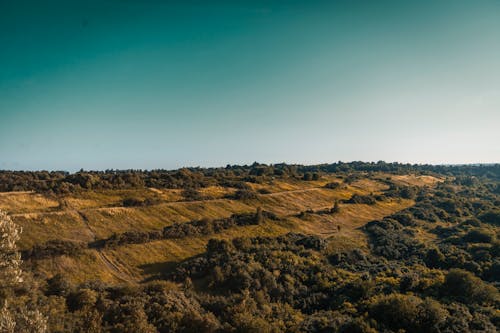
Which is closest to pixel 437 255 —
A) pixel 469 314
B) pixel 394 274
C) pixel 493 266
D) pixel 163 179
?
pixel 493 266

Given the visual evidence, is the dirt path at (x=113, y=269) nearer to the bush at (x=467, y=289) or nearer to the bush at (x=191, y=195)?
the bush at (x=191, y=195)

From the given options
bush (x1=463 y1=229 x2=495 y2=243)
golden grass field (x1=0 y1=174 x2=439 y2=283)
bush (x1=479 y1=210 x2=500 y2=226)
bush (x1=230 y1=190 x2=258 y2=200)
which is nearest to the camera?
golden grass field (x1=0 y1=174 x2=439 y2=283)

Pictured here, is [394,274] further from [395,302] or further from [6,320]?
[6,320]

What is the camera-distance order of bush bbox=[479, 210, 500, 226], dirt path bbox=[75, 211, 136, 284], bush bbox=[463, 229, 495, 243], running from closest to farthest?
dirt path bbox=[75, 211, 136, 284] → bush bbox=[463, 229, 495, 243] → bush bbox=[479, 210, 500, 226]

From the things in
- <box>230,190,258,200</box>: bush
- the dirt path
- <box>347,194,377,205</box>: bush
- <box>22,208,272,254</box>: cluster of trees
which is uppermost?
<box>230,190,258,200</box>: bush

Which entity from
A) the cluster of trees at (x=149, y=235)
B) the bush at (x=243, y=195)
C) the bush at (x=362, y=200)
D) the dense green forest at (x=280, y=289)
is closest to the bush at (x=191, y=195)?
the bush at (x=243, y=195)

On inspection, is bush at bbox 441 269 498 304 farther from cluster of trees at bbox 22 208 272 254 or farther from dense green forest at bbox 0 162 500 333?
cluster of trees at bbox 22 208 272 254

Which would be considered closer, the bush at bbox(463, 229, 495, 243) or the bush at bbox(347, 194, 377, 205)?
the bush at bbox(463, 229, 495, 243)

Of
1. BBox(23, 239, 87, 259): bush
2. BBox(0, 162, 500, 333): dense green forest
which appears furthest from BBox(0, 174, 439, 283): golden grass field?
BBox(0, 162, 500, 333): dense green forest

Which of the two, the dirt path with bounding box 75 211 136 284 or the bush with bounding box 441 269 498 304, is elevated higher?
the bush with bounding box 441 269 498 304
